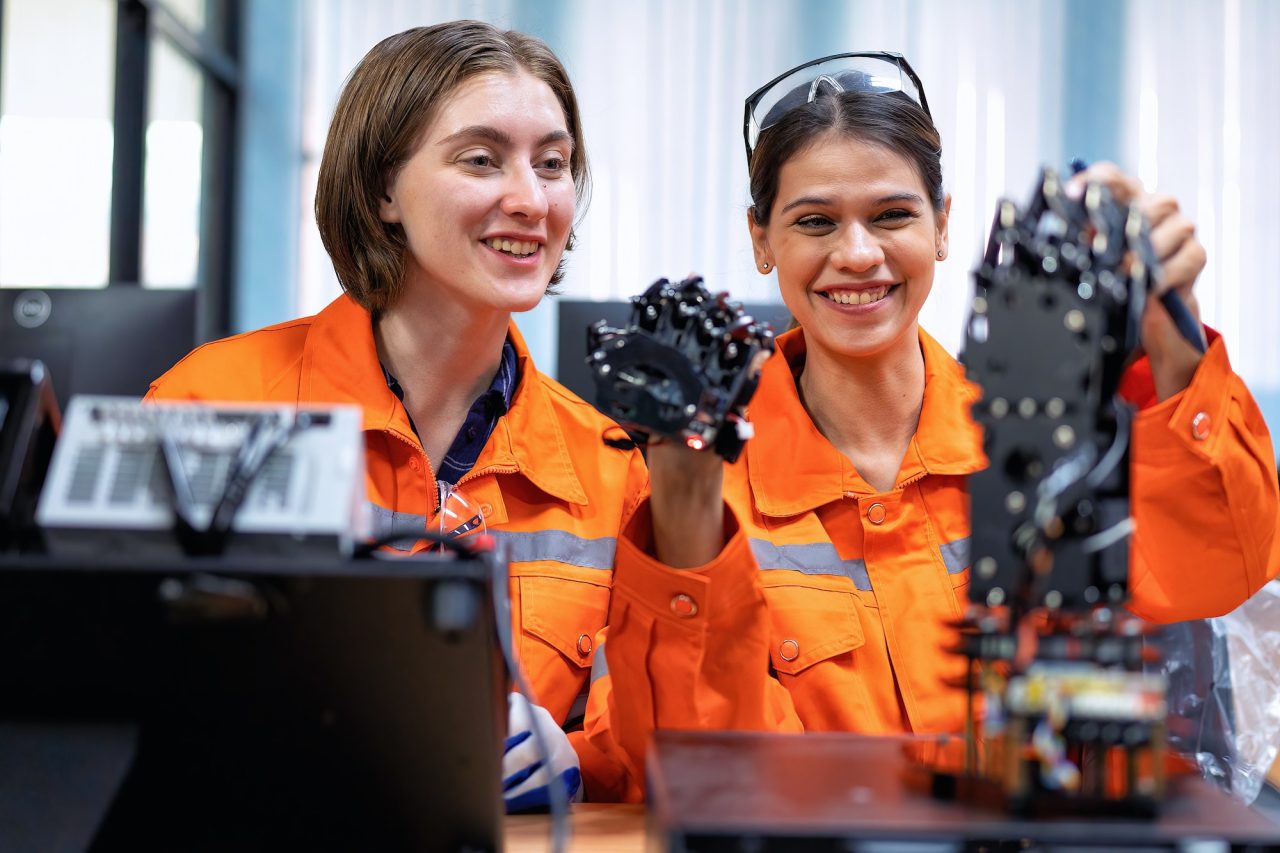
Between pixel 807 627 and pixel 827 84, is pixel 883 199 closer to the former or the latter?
pixel 827 84

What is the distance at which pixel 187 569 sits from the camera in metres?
0.68

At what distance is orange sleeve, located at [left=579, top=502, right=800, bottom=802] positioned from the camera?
3.45 feet

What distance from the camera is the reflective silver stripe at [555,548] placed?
4.51 ft

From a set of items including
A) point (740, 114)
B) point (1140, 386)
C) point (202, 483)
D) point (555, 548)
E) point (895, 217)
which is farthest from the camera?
point (740, 114)

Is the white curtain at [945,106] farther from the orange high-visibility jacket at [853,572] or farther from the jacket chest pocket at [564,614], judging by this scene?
the jacket chest pocket at [564,614]

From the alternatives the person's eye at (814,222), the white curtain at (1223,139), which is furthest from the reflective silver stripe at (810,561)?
the white curtain at (1223,139)

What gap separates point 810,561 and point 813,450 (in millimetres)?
136

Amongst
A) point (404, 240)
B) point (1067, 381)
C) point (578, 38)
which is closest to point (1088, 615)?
point (1067, 381)

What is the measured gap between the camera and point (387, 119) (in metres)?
1.54

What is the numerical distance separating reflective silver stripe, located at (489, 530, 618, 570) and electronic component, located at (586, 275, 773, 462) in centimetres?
52

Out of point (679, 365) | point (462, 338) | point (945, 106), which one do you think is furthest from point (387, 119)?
point (945, 106)

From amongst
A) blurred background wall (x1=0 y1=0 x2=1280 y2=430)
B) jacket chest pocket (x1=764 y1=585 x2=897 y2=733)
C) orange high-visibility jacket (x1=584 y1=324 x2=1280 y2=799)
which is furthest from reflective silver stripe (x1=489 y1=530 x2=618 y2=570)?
blurred background wall (x1=0 y1=0 x2=1280 y2=430)

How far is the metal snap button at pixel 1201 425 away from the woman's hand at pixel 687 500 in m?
0.43

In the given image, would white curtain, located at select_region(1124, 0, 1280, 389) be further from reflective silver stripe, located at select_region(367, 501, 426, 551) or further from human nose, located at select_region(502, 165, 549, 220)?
reflective silver stripe, located at select_region(367, 501, 426, 551)
